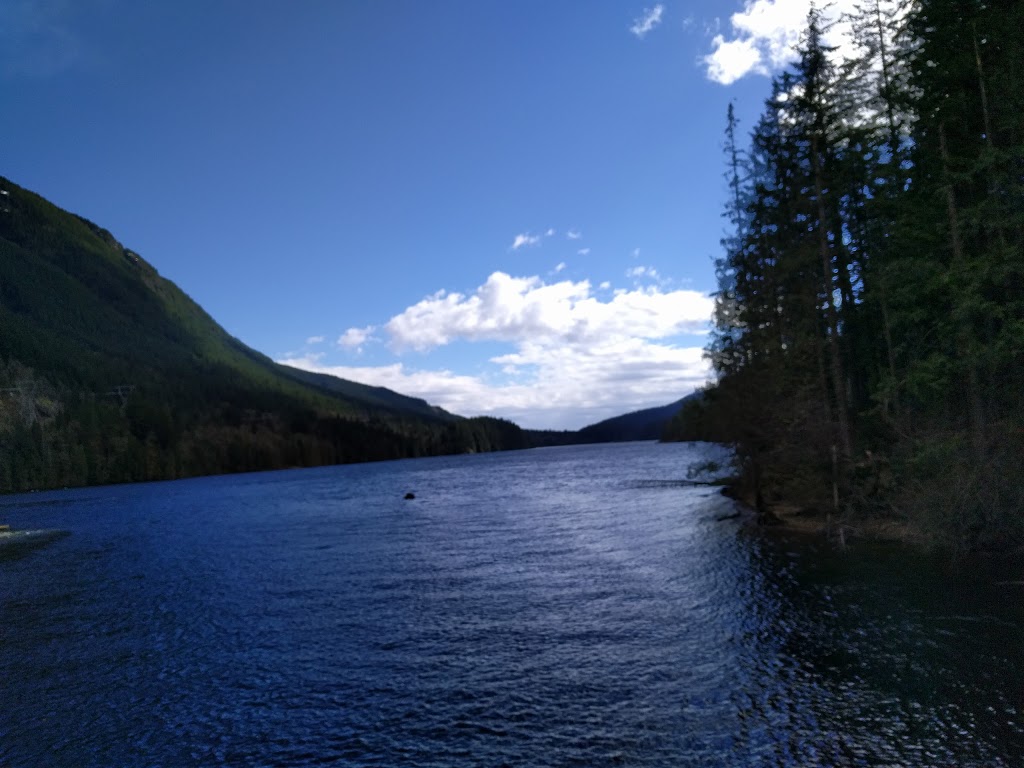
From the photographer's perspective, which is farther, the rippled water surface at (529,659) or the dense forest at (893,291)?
the dense forest at (893,291)

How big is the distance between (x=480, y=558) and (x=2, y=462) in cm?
17381

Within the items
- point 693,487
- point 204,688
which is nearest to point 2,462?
point 693,487

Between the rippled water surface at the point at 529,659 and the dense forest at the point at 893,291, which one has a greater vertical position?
the dense forest at the point at 893,291

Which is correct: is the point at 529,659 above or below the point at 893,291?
below

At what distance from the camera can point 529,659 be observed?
1852cm

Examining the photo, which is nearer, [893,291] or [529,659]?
[529,659]

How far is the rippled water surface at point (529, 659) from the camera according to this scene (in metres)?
13.3

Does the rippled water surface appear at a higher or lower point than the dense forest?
lower

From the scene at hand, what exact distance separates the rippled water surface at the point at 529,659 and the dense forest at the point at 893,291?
487 centimetres

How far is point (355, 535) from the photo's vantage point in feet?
160

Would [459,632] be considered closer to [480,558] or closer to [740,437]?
[480,558]

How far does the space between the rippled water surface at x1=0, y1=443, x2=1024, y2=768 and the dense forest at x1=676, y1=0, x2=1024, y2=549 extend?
16.0ft

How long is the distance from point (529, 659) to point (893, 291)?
24435 millimetres

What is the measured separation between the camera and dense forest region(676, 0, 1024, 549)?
24734mm
